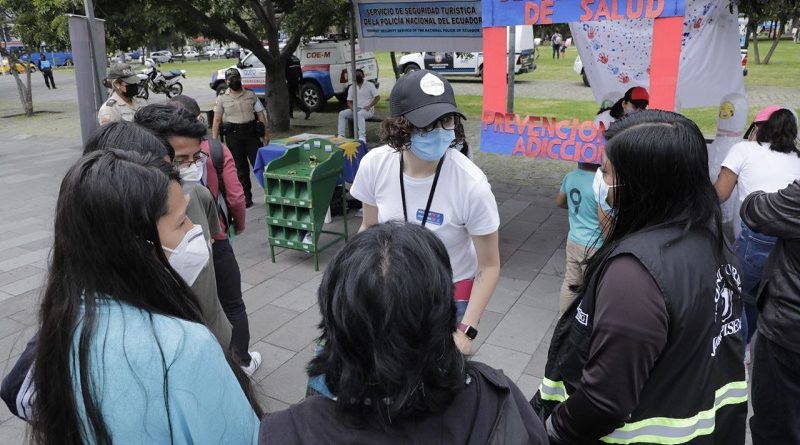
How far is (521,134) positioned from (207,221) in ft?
9.44

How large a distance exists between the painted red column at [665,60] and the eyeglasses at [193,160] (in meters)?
2.99

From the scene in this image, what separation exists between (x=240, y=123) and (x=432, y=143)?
5.38m

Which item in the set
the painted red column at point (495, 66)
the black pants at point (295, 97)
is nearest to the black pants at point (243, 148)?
the painted red column at point (495, 66)

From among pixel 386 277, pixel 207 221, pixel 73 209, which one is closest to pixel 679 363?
pixel 386 277

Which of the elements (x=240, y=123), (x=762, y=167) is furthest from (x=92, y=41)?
(x=762, y=167)

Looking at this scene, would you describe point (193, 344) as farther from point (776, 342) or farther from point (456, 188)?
point (776, 342)

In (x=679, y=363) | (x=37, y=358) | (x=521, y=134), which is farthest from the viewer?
(x=521, y=134)

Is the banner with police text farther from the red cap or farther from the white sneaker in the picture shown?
the white sneaker

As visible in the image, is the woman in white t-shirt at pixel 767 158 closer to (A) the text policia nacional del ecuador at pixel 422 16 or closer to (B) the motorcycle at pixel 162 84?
(A) the text policia nacional del ecuador at pixel 422 16

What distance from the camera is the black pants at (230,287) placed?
119 inches

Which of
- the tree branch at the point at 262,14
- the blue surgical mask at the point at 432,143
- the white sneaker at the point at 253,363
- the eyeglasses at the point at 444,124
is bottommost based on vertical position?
the white sneaker at the point at 253,363

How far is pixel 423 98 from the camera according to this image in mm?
2123

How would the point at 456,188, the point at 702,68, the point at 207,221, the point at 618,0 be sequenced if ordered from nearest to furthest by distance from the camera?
1. the point at 456,188
2. the point at 207,221
3. the point at 618,0
4. the point at 702,68

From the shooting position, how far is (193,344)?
1.21m
